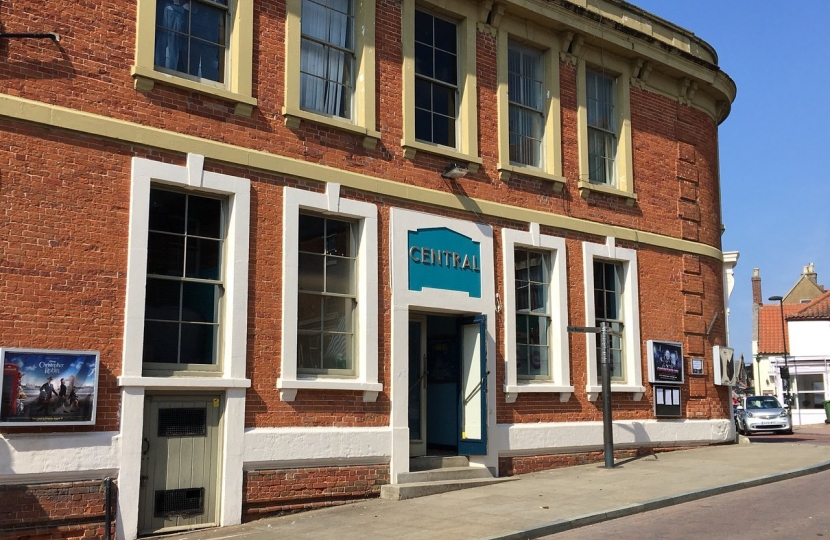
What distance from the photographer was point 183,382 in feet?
34.6

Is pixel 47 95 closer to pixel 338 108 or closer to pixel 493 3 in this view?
pixel 338 108

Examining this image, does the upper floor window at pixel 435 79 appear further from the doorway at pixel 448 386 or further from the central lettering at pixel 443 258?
the doorway at pixel 448 386

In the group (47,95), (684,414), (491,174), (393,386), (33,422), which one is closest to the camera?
(33,422)

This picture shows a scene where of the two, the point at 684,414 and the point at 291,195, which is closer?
the point at 291,195

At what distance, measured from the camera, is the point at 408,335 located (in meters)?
13.3

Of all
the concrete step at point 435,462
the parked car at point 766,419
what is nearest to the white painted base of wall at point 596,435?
the concrete step at point 435,462

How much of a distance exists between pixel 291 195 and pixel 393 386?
10.2ft

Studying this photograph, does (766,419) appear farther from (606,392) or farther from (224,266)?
(224,266)

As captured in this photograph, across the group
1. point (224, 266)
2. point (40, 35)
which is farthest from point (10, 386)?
point (40, 35)

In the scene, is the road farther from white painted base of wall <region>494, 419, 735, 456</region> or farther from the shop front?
the shop front

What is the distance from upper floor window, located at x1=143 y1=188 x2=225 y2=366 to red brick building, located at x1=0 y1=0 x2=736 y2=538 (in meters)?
0.03

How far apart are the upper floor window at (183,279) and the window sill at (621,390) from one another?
7.05 meters

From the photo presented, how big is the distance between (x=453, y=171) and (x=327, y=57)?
256 centimetres

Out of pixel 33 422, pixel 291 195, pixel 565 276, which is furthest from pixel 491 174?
pixel 33 422
